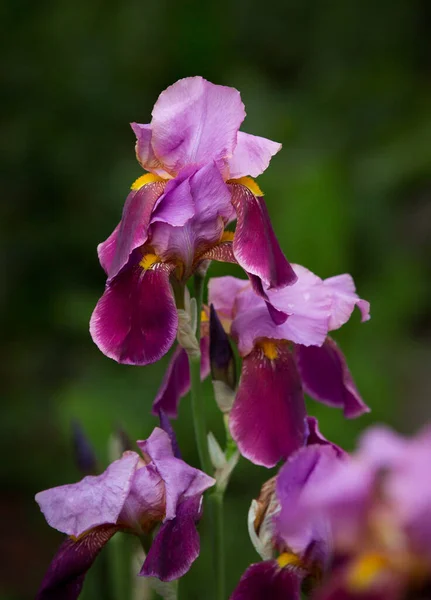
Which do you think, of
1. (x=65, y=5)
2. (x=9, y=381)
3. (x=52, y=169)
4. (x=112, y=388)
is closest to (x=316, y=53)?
(x=65, y=5)

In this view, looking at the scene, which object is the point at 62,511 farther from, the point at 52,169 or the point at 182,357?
the point at 52,169

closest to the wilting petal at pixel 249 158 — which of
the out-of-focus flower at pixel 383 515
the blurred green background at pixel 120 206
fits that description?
the out-of-focus flower at pixel 383 515

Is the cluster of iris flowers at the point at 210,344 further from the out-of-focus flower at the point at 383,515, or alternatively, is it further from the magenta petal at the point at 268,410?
the out-of-focus flower at the point at 383,515

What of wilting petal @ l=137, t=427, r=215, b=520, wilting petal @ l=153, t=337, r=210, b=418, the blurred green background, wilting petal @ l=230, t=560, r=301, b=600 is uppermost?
wilting petal @ l=137, t=427, r=215, b=520

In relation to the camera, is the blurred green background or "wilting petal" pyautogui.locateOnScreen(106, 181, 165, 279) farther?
the blurred green background

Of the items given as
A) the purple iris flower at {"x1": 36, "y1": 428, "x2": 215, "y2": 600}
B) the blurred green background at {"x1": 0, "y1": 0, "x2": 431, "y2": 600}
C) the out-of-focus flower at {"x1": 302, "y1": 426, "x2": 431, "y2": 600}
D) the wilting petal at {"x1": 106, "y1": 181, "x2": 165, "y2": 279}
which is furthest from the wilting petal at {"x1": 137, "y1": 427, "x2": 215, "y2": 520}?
the blurred green background at {"x1": 0, "y1": 0, "x2": 431, "y2": 600}

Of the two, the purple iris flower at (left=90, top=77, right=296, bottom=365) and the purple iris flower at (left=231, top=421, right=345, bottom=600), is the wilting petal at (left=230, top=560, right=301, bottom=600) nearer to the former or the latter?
the purple iris flower at (left=231, top=421, right=345, bottom=600)

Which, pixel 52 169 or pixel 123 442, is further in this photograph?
pixel 52 169

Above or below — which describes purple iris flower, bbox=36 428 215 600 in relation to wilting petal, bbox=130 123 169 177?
below
